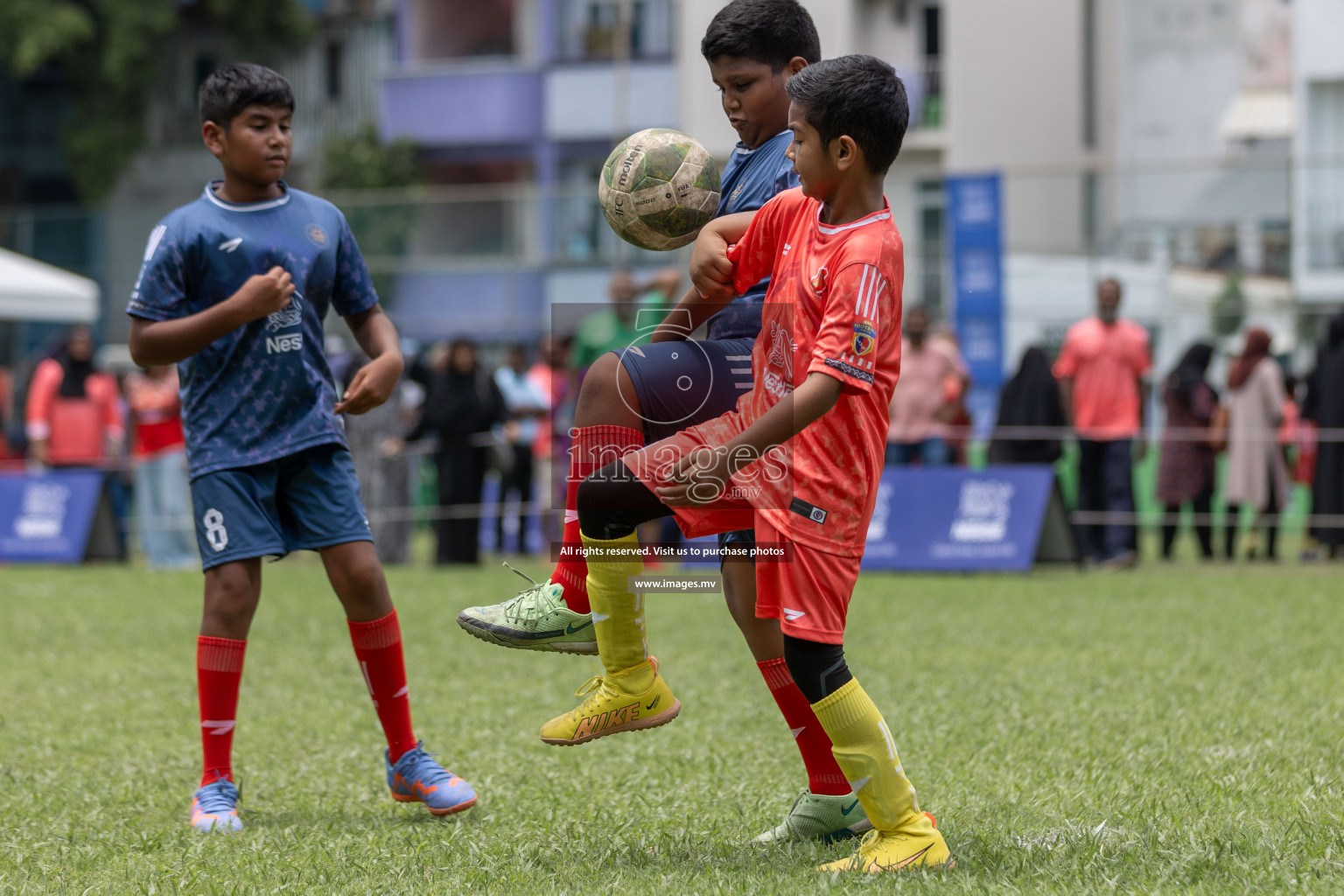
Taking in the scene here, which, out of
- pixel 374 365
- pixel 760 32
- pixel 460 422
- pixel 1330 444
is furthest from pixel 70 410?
pixel 760 32

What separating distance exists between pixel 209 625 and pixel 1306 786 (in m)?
3.32

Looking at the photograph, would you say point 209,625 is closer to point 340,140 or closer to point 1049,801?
point 1049,801

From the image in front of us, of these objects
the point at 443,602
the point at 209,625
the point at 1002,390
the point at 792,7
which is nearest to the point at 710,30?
the point at 792,7

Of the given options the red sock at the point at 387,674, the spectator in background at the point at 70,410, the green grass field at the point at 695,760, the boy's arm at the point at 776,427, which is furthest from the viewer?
the spectator in background at the point at 70,410

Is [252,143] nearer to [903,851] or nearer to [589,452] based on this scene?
[589,452]

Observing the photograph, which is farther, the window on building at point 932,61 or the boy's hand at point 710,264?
the window on building at point 932,61

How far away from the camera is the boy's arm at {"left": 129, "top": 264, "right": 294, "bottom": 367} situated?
186 inches

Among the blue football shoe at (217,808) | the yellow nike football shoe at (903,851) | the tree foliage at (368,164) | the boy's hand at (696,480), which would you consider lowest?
the blue football shoe at (217,808)

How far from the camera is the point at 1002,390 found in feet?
47.3

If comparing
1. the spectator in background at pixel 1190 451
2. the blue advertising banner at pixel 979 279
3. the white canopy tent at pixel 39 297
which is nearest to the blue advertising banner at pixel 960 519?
the spectator in background at pixel 1190 451

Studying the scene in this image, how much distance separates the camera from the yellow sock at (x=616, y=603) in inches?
166

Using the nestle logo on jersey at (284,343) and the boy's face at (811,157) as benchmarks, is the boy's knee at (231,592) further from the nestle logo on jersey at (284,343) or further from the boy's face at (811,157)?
the boy's face at (811,157)

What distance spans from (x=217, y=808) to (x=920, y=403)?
10.3 m

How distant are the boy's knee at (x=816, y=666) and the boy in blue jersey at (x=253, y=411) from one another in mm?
1369
